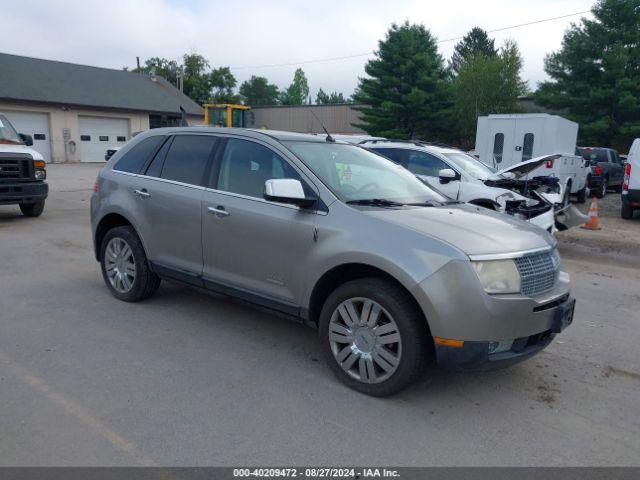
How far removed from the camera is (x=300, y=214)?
416 centimetres

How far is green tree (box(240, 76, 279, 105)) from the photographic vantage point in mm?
120750

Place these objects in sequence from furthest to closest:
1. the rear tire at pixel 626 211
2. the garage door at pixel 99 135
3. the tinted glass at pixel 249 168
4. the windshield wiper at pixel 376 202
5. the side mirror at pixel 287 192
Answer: the garage door at pixel 99 135 < the rear tire at pixel 626 211 < the tinted glass at pixel 249 168 < the windshield wiper at pixel 376 202 < the side mirror at pixel 287 192

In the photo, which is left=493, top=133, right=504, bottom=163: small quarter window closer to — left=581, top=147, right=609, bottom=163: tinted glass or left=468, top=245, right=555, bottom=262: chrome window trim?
left=581, top=147, right=609, bottom=163: tinted glass

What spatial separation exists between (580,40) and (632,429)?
108ft

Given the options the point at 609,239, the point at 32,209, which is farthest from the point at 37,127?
the point at 609,239

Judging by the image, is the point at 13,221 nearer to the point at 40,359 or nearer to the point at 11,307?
the point at 11,307

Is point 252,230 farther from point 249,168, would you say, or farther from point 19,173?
point 19,173

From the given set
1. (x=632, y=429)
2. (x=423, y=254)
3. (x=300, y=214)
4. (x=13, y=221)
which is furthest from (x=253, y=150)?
(x=13, y=221)

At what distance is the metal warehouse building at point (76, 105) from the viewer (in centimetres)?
3192

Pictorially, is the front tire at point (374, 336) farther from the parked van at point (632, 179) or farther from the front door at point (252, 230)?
the parked van at point (632, 179)

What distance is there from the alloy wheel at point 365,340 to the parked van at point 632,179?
1148cm

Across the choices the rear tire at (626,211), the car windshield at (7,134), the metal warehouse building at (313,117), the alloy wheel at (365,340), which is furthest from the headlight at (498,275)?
the metal warehouse building at (313,117)

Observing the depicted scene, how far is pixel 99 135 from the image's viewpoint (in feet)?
119

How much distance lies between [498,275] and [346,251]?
39.9 inches
